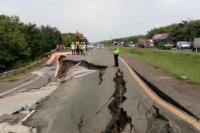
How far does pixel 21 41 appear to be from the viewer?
89.3 metres

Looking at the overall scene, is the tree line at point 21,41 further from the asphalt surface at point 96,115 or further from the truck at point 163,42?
the asphalt surface at point 96,115

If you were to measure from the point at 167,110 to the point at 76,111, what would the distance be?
99.3 inches

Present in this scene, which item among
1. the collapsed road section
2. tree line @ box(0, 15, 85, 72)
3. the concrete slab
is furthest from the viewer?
tree line @ box(0, 15, 85, 72)

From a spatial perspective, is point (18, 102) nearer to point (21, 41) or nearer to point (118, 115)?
point (118, 115)

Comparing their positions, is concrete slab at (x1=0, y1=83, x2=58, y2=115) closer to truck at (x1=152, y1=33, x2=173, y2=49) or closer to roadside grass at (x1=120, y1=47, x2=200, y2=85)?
roadside grass at (x1=120, y1=47, x2=200, y2=85)

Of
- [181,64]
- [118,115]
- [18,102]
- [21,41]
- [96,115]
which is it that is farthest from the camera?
[21,41]

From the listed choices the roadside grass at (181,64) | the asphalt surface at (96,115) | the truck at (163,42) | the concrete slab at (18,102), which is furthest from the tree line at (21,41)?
the asphalt surface at (96,115)

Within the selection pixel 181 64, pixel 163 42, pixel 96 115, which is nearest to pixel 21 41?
pixel 163 42

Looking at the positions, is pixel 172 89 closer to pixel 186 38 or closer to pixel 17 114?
pixel 17 114

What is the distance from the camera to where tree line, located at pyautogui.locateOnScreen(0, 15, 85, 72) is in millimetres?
85319

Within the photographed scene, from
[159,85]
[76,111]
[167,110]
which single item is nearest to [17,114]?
[76,111]

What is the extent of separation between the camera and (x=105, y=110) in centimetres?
1202

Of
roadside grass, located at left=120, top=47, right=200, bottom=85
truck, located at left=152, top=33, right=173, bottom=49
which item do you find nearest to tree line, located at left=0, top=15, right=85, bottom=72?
truck, located at left=152, top=33, right=173, bottom=49

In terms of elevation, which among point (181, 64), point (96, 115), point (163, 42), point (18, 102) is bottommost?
point (181, 64)
